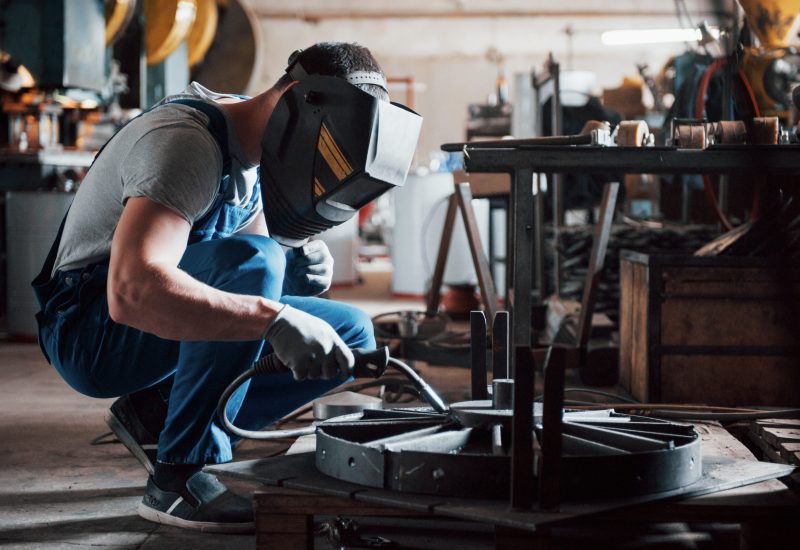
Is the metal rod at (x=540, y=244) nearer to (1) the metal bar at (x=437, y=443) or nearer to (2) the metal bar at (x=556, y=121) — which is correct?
(2) the metal bar at (x=556, y=121)

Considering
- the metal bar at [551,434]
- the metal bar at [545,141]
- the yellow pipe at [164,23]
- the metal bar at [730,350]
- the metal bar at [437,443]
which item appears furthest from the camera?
the yellow pipe at [164,23]

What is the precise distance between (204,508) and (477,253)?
2.06 metres

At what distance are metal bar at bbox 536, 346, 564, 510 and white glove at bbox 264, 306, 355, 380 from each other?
1.18ft

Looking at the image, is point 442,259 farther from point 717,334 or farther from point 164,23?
point 164,23

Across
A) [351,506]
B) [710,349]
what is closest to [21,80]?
[710,349]

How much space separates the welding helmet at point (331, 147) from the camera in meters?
1.58

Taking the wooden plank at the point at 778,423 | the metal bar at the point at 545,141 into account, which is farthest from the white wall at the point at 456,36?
the wooden plank at the point at 778,423

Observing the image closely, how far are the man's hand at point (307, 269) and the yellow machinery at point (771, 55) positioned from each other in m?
3.15

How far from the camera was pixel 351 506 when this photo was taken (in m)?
1.28

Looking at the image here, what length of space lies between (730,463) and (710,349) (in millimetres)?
1365

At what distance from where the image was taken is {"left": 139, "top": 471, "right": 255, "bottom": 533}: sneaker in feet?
5.77

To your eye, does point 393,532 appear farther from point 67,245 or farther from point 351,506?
point 67,245

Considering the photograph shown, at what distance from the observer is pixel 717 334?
2.80 m

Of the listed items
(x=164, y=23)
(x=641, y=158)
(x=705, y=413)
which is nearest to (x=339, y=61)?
(x=641, y=158)
